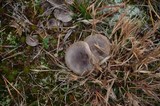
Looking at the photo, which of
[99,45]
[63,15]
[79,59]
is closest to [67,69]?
[79,59]

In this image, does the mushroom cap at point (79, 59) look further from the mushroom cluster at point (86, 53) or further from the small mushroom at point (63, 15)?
the small mushroom at point (63, 15)

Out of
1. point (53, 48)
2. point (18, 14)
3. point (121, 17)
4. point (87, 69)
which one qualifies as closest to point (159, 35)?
point (121, 17)

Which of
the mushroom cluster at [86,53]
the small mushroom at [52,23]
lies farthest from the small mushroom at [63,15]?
the mushroom cluster at [86,53]

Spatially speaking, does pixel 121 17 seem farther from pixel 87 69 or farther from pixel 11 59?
pixel 11 59

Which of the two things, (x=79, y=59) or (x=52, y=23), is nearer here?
(x=79, y=59)

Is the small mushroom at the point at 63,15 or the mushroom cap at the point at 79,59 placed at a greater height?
the small mushroom at the point at 63,15

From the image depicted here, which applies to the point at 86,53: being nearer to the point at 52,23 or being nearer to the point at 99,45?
the point at 99,45

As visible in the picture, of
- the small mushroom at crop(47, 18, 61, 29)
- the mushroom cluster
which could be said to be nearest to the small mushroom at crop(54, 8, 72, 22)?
the small mushroom at crop(47, 18, 61, 29)
